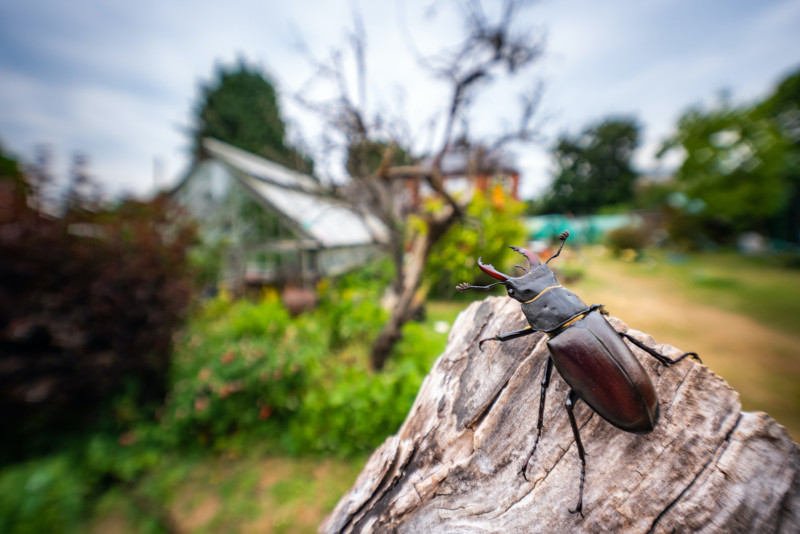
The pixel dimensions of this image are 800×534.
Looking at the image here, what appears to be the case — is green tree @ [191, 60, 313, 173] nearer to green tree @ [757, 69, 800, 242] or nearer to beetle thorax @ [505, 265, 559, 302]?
beetle thorax @ [505, 265, 559, 302]

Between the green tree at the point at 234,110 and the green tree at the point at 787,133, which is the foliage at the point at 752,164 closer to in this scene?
the green tree at the point at 787,133

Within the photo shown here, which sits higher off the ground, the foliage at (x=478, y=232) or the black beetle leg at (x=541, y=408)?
the foliage at (x=478, y=232)

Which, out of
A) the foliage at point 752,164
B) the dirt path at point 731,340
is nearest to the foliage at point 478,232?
the dirt path at point 731,340

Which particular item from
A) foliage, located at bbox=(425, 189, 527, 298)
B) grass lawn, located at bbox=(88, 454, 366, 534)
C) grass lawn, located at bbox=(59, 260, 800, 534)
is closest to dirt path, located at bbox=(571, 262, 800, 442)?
grass lawn, located at bbox=(59, 260, 800, 534)

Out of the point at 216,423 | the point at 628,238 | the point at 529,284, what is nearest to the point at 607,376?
the point at 529,284

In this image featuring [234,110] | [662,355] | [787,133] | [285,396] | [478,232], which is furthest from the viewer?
[234,110]

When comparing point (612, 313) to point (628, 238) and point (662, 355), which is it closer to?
point (662, 355)

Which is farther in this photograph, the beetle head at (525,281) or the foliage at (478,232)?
the foliage at (478,232)
